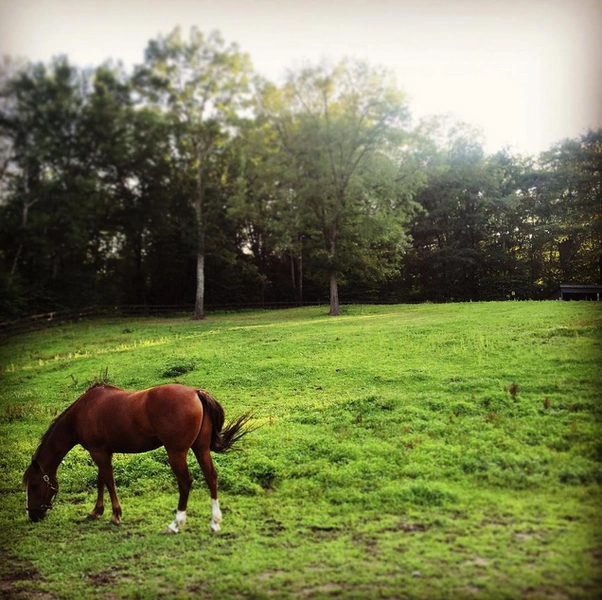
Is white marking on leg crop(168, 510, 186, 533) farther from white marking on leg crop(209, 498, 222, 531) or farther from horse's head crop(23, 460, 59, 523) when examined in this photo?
horse's head crop(23, 460, 59, 523)

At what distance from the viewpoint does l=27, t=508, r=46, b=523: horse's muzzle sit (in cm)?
584

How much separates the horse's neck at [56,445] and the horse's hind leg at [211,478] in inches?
72.4

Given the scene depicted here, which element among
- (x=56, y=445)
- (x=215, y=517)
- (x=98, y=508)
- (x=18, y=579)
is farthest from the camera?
(x=56, y=445)

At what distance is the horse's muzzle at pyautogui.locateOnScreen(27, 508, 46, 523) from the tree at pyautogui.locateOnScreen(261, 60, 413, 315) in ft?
52.9

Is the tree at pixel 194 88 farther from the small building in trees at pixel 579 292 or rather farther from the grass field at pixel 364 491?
the small building in trees at pixel 579 292

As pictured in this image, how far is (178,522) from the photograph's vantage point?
5355 millimetres

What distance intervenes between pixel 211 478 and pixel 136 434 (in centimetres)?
111

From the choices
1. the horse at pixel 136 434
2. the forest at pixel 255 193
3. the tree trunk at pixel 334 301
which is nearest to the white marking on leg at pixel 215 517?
→ the horse at pixel 136 434

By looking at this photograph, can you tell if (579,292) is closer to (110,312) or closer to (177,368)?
(177,368)

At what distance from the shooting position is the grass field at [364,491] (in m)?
3.95

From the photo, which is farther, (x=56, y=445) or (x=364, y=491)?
(x=56, y=445)

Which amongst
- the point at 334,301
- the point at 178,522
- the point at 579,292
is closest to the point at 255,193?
the point at 334,301

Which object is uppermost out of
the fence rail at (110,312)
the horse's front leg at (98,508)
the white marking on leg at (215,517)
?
the fence rail at (110,312)

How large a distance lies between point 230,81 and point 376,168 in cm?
1691
